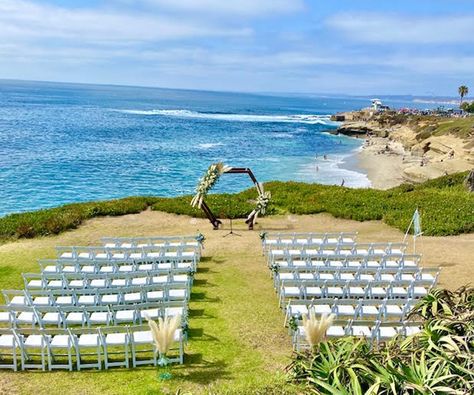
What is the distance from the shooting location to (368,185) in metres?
46.8

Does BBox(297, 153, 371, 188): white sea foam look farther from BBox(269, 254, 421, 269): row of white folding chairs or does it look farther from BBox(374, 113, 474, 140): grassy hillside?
BBox(269, 254, 421, 269): row of white folding chairs

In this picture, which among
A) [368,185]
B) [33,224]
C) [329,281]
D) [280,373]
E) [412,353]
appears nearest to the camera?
[412,353]

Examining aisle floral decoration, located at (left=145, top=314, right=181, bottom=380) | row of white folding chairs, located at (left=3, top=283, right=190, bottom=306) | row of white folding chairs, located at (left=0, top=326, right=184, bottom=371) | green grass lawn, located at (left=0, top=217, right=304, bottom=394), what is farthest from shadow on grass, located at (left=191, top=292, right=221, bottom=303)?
aisle floral decoration, located at (left=145, top=314, right=181, bottom=380)

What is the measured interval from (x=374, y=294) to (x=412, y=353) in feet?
20.8

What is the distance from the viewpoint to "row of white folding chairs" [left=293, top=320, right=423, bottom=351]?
1002 cm

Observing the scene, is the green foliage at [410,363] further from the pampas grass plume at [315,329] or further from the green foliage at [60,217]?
the green foliage at [60,217]

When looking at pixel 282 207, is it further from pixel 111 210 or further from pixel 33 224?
pixel 33 224

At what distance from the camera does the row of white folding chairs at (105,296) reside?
38.7 ft

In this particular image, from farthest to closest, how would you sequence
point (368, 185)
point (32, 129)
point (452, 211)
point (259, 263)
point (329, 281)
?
point (32, 129) → point (368, 185) → point (452, 211) → point (259, 263) → point (329, 281)

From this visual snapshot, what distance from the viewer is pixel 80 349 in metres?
10.4

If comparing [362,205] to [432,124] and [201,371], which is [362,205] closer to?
[201,371]

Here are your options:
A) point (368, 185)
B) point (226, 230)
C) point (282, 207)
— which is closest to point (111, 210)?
point (226, 230)

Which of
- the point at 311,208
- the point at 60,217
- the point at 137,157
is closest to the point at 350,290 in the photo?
the point at 311,208

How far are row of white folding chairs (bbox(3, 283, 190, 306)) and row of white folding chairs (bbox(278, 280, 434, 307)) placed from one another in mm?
2888
